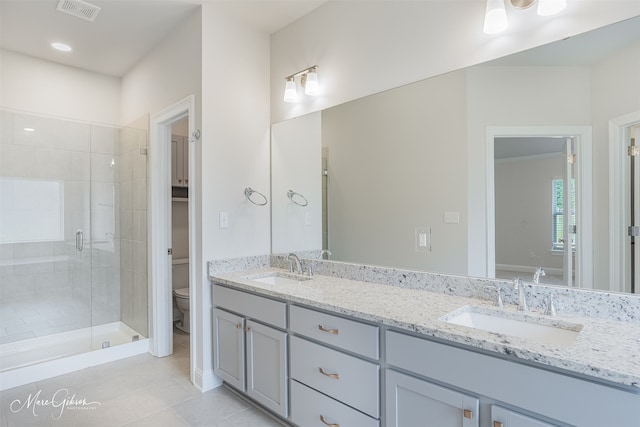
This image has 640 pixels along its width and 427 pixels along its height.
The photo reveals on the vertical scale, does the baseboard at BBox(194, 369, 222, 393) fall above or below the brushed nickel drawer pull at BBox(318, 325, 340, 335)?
below

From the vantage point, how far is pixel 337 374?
1.65 metres

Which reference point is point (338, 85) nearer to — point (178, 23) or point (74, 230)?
point (178, 23)

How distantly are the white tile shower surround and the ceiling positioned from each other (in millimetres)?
2722

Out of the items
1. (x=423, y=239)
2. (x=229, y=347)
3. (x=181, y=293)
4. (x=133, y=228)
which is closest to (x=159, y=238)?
(x=133, y=228)

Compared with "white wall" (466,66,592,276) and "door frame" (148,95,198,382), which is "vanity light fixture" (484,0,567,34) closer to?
"white wall" (466,66,592,276)

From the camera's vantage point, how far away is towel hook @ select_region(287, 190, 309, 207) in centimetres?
268

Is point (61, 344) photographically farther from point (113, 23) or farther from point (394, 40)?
point (394, 40)

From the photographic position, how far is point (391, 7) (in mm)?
2053

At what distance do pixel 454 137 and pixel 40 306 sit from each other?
3827mm

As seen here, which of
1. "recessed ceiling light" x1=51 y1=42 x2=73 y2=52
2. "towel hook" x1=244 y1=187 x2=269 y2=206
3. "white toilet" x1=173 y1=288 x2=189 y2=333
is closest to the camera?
"towel hook" x1=244 y1=187 x2=269 y2=206

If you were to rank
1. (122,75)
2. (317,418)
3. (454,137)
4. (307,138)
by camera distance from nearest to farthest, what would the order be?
(317,418), (454,137), (307,138), (122,75)

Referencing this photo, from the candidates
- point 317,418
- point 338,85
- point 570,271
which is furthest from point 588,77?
point 317,418

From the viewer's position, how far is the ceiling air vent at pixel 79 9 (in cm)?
237

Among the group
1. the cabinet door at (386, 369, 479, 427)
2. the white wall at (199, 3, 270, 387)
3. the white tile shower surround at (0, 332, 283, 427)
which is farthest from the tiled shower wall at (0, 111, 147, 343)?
the cabinet door at (386, 369, 479, 427)
